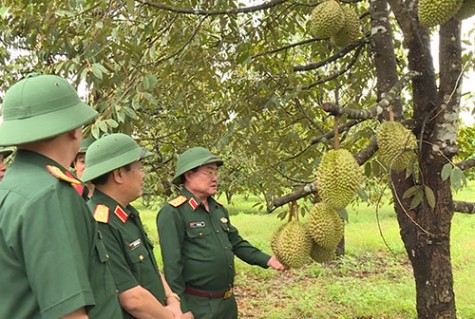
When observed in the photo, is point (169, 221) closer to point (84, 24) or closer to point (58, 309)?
point (84, 24)

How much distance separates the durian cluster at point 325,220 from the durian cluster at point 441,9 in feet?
1.56

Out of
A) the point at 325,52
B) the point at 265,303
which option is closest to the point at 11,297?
the point at 325,52

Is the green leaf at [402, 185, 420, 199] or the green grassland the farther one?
the green grassland

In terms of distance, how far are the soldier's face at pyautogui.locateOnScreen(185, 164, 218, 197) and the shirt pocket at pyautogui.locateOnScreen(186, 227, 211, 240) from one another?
0.23 metres

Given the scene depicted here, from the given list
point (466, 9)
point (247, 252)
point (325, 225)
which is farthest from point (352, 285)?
point (466, 9)

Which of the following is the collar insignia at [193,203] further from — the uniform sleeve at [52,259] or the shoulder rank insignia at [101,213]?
the uniform sleeve at [52,259]

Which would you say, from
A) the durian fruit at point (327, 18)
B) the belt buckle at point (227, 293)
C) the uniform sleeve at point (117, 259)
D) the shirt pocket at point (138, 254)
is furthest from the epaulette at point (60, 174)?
the belt buckle at point (227, 293)

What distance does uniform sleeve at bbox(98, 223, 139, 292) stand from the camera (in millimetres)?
1949

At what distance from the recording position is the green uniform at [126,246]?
78.0 inches

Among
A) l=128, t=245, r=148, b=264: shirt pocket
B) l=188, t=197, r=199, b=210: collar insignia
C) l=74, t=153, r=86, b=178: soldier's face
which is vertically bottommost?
l=128, t=245, r=148, b=264: shirt pocket

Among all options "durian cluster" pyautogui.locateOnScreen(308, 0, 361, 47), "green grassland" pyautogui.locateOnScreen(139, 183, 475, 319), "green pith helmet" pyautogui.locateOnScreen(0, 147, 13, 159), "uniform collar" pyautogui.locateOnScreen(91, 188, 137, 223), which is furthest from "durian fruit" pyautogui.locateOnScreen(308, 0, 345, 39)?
"green grassland" pyautogui.locateOnScreen(139, 183, 475, 319)

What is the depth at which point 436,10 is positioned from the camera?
135 centimetres

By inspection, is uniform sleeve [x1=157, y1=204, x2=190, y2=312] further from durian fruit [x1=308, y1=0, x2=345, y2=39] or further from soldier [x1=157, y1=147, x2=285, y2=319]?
durian fruit [x1=308, y1=0, x2=345, y2=39]

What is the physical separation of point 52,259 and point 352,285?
217 inches
